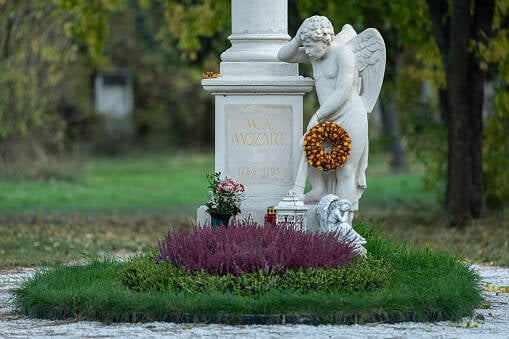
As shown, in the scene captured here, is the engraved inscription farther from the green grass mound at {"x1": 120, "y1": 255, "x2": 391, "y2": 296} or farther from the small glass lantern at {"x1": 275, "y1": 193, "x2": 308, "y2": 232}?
the green grass mound at {"x1": 120, "y1": 255, "x2": 391, "y2": 296}

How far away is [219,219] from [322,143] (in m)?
1.31

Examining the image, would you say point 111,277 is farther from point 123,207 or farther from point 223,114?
point 123,207

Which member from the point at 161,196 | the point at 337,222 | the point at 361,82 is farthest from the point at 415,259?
the point at 161,196

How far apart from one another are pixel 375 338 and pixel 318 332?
1.53 feet

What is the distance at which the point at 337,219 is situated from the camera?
38.3 ft

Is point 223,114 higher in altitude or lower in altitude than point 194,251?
higher

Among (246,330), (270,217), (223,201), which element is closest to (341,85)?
(270,217)

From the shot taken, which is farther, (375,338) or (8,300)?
(8,300)

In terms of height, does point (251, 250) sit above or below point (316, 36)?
below

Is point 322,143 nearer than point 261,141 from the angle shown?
Yes

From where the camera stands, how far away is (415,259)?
39.5ft

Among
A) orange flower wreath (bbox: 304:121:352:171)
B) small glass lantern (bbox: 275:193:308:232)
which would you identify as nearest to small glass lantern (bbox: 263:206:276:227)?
small glass lantern (bbox: 275:193:308:232)

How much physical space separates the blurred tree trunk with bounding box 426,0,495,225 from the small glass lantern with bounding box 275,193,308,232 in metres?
7.46

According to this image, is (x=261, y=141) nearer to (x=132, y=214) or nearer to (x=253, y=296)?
(x=253, y=296)
